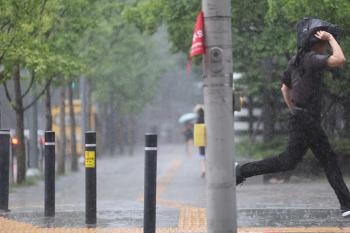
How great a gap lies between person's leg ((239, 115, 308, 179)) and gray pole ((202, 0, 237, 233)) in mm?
1082

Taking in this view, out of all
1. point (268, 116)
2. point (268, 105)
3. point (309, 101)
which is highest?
point (268, 105)

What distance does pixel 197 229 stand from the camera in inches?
362

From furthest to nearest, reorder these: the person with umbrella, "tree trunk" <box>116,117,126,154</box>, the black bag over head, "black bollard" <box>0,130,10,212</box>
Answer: "tree trunk" <box>116,117,126,154</box>, the person with umbrella, "black bollard" <box>0,130,10,212</box>, the black bag over head

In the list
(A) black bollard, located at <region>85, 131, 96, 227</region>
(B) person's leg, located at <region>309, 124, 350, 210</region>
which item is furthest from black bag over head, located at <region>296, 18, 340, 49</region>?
(A) black bollard, located at <region>85, 131, 96, 227</region>

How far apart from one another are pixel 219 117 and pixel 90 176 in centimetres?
296

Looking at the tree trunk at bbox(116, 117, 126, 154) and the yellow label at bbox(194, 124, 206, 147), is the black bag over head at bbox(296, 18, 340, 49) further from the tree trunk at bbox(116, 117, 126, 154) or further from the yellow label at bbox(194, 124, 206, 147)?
the tree trunk at bbox(116, 117, 126, 154)

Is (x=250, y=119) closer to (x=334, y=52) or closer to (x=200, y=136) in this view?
(x=334, y=52)

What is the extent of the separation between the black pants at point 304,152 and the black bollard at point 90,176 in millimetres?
2067

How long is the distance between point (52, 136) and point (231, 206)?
13.2 feet

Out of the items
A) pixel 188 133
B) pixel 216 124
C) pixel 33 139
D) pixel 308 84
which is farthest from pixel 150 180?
pixel 188 133

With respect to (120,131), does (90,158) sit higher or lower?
lower

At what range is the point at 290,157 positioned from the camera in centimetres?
827

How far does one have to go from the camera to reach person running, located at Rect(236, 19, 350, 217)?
26.4 ft

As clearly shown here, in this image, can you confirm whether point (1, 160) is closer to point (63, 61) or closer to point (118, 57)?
point (63, 61)
